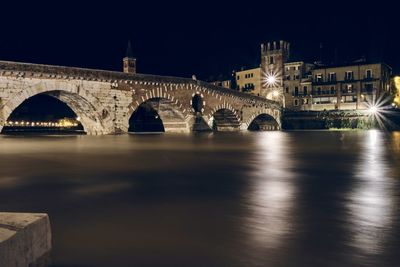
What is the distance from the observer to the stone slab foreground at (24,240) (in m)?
3.47

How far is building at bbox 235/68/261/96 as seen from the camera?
9556cm

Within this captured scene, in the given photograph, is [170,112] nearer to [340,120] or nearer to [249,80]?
[340,120]

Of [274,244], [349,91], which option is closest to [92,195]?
[274,244]

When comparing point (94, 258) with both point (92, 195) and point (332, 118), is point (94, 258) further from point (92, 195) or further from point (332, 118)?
point (332, 118)

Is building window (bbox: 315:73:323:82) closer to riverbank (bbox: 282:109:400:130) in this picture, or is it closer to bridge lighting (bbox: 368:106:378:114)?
riverbank (bbox: 282:109:400:130)

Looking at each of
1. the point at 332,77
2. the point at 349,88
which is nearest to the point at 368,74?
Answer: the point at 349,88

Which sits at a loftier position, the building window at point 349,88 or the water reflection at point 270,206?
the building window at point 349,88

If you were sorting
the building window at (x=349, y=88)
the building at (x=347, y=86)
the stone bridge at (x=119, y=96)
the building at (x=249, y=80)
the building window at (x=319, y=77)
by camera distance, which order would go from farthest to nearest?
the building at (x=249, y=80) → the building window at (x=319, y=77) → the building window at (x=349, y=88) → the building at (x=347, y=86) → the stone bridge at (x=119, y=96)

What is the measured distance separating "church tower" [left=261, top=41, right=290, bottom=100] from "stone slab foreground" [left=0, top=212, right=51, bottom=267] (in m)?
88.0

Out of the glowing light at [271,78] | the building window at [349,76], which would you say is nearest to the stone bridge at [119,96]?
the building window at [349,76]

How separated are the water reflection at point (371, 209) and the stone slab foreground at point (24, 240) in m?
3.65

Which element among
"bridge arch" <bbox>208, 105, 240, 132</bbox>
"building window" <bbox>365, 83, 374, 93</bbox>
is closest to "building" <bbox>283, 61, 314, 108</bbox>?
"building window" <bbox>365, 83, 374, 93</bbox>

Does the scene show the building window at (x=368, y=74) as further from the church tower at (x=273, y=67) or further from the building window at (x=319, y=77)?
the church tower at (x=273, y=67)

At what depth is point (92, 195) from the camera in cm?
911
